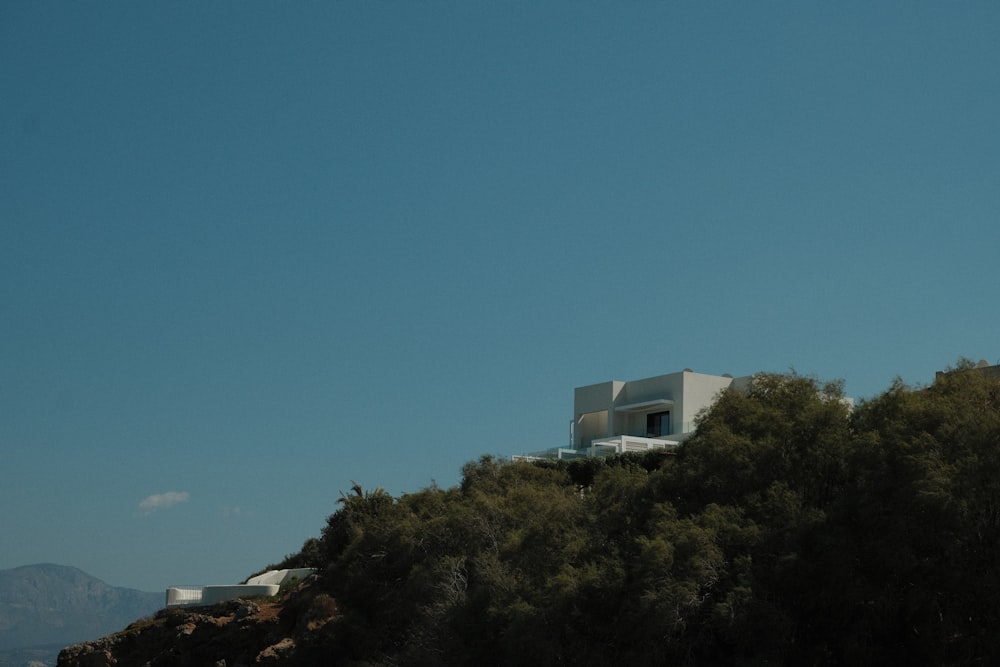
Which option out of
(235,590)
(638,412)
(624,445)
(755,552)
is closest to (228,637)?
(235,590)

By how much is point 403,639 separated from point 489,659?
7.52 meters

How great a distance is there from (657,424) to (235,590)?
23.1m

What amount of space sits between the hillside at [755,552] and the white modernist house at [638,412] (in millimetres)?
13311

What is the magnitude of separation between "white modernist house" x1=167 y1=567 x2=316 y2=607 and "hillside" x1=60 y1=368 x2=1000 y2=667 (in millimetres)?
12816

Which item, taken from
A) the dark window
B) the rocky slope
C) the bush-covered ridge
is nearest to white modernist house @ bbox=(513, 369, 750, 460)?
the dark window

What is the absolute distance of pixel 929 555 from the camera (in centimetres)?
2778

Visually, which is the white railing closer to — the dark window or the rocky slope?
the dark window

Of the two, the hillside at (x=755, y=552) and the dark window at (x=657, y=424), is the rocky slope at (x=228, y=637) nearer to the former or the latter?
the hillside at (x=755, y=552)

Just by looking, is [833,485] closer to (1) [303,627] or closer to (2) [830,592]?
(2) [830,592]

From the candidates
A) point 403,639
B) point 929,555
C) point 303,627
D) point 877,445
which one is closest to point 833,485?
point 877,445

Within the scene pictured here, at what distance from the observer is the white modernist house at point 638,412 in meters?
57.5

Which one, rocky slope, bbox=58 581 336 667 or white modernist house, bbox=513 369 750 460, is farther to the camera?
white modernist house, bbox=513 369 750 460

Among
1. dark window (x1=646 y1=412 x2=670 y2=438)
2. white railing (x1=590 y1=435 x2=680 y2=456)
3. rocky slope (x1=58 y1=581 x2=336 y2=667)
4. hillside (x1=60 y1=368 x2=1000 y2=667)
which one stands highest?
dark window (x1=646 y1=412 x2=670 y2=438)

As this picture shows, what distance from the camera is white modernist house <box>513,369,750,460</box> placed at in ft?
189
